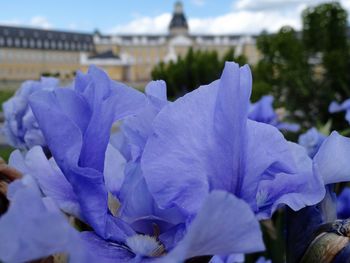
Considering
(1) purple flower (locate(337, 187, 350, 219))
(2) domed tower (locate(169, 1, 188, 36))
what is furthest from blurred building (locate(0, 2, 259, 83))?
(1) purple flower (locate(337, 187, 350, 219))

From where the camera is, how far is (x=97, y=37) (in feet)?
142

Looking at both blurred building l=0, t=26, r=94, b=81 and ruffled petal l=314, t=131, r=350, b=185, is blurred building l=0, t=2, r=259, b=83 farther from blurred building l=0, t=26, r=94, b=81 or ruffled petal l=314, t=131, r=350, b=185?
ruffled petal l=314, t=131, r=350, b=185

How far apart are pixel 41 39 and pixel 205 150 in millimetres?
40475

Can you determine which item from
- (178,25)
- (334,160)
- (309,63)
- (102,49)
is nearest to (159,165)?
(334,160)

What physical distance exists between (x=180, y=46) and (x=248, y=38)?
18.9ft

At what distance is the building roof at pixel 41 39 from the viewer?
37.8 m

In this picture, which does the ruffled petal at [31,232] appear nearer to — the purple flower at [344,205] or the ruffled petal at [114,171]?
the ruffled petal at [114,171]

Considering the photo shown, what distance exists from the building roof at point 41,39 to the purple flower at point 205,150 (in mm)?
39176

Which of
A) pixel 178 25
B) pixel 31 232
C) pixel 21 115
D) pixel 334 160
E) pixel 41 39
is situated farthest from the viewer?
pixel 178 25

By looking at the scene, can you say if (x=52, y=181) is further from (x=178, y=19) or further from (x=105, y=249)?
(x=178, y=19)

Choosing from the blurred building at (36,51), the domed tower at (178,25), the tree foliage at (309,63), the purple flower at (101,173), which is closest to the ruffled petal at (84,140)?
the purple flower at (101,173)

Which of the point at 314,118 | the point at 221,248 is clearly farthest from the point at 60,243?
the point at 314,118

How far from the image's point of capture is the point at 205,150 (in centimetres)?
28

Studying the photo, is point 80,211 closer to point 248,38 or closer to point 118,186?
point 118,186
